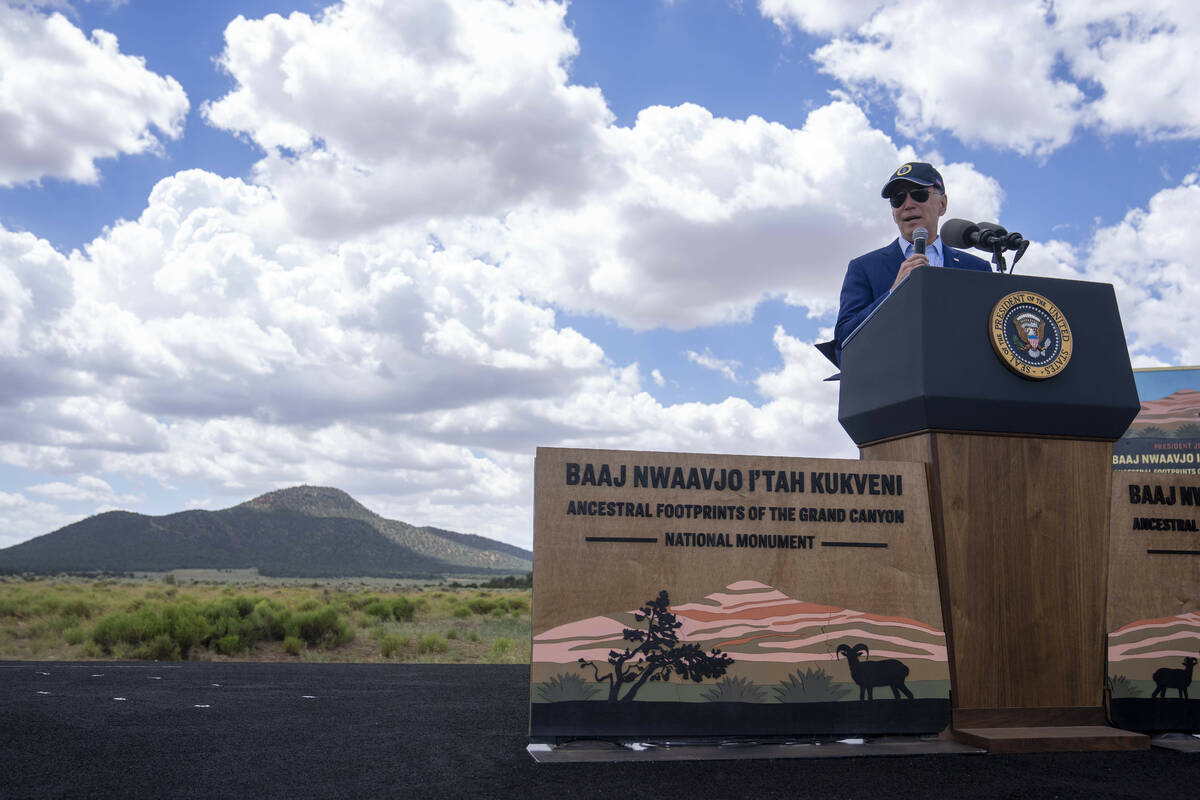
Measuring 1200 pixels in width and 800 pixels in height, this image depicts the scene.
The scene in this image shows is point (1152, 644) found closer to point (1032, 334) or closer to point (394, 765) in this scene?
point (1032, 334)

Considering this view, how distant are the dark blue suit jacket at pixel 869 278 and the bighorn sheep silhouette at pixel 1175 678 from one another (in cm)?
316

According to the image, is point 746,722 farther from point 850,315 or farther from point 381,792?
point 850,315

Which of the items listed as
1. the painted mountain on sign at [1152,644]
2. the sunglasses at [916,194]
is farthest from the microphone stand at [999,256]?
the painted mountain on sign at [1152,644]

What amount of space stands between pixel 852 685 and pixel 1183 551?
282 centimetres

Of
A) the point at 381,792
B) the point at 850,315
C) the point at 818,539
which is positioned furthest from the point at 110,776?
the point at 850,315

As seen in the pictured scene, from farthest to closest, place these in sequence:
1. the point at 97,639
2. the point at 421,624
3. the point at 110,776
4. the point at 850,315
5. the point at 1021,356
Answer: the point at 421,624, the point at 97,639, the point at 850,315, the point at 1021,356, the point at 110,776

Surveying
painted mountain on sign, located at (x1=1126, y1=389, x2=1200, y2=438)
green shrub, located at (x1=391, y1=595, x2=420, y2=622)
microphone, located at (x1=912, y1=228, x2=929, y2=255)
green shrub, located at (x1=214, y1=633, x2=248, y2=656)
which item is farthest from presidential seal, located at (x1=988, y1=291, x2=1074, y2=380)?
green shrub, located at (x1=391, y1=595, x2=420, y2=622)

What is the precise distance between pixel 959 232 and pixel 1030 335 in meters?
1.16

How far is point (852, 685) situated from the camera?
5.71m

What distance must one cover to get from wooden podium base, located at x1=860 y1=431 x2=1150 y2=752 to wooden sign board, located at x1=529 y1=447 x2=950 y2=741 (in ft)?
0.49

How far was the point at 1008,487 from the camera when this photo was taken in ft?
19.9

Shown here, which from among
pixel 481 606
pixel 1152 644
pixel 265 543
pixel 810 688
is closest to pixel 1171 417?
pixel 1152 644

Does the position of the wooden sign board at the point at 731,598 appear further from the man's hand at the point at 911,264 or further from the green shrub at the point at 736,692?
the man's hand at the point at 911,264

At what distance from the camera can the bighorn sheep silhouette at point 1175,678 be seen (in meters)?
6.20
